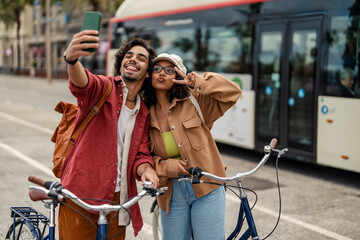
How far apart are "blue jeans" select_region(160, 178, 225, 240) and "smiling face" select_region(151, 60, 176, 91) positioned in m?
0.62

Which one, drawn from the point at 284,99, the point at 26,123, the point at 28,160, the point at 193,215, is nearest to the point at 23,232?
the point at 193,215

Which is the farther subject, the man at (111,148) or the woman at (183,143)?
the woman at (183,143)

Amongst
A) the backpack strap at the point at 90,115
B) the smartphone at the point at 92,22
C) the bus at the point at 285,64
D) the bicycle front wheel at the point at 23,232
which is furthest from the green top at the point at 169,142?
the bus at the point at 285,64

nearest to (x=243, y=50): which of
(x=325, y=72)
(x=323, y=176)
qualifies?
(x=325, y=72)

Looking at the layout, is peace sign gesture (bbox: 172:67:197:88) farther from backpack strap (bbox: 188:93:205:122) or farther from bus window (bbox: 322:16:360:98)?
bus window (bbox: 322:16:360:98)

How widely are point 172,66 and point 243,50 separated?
6.04 metres

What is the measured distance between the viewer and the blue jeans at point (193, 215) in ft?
10.3

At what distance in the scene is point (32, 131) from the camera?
11672 mm

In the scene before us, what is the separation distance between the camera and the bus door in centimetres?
777

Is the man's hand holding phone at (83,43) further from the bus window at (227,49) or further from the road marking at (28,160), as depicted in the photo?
the bus window at (227,49)

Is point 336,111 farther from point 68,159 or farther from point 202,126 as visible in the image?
point 68,159

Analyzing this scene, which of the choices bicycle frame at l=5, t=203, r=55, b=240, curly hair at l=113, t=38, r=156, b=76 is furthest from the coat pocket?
bicycle frame at l=5, t=203, r=55, b=240

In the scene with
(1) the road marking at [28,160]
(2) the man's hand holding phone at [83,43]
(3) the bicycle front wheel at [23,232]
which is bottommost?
(1) the road marking at [28,160]

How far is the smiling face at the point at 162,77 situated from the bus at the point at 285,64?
4.71 m
